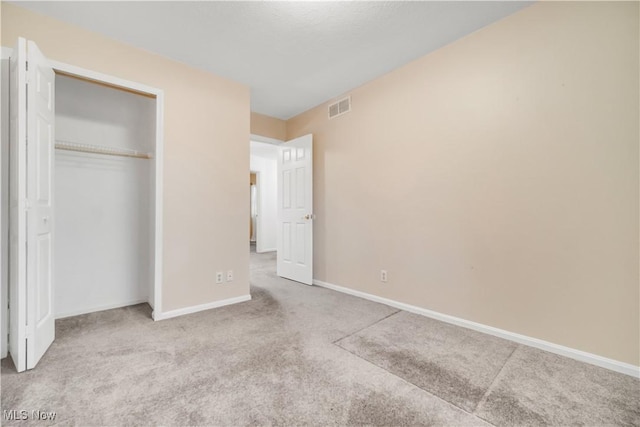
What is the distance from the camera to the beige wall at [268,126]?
410 centimetres

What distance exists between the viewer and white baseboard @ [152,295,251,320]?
2.61 m

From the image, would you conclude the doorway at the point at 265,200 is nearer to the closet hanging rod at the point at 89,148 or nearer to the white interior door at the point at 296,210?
the white interior door at the point at 296,210

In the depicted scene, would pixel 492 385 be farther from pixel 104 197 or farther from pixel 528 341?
pixel 104 197

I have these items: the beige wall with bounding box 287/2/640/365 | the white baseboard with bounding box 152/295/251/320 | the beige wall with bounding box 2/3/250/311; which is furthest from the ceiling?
the white baseboard with bounding box 152/295/251/320

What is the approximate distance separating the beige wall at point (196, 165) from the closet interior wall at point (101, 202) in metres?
0.30

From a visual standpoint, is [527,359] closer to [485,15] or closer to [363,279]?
[363,279]

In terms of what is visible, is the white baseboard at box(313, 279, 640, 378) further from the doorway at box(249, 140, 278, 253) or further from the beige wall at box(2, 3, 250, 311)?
the doorway at box(249, 140, 278, 253)

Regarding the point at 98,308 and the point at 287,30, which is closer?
the point at 287,30

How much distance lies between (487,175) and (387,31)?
1488mm

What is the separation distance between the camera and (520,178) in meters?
2.14

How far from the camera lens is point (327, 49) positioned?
255cm

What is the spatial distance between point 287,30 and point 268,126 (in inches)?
80.7

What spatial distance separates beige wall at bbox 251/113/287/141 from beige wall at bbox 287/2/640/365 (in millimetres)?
1656

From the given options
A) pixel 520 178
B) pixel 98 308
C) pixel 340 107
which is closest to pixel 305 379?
pixel 520 178
